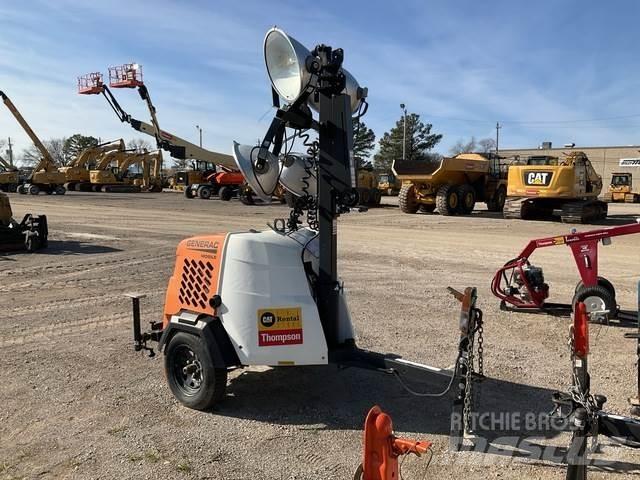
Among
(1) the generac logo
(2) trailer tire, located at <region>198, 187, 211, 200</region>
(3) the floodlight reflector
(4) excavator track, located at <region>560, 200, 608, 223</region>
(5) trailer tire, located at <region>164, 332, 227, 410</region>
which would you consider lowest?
(5) trailer tire, located at <region>164, 332, 227, 410</region>

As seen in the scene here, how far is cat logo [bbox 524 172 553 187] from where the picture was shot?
20.7 meters

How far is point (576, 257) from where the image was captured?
6965mm

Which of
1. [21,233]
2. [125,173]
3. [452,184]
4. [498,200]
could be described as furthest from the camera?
[125,173]

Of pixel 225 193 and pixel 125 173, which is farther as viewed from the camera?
pixel 125 173

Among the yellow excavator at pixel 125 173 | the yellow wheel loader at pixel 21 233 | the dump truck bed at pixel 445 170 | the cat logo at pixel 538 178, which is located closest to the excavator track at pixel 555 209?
the cat logo at pixel 538 178

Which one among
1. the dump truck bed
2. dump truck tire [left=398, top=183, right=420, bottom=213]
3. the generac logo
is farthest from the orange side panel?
dump truck tire [left=398, top=183, right=420, bottom=213]

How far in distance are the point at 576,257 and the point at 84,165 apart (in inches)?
1839

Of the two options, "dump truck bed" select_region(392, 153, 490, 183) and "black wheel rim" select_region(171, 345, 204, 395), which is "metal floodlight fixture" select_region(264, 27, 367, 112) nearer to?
"black wheel rim" select_region(171, 345, 204, 395)

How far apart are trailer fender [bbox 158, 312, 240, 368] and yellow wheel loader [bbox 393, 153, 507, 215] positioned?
2078 centimetres

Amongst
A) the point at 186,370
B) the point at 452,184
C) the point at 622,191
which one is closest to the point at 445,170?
the point at 452,184

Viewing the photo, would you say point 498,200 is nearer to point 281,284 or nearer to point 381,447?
point 281,284

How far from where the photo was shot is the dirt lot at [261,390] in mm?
3625

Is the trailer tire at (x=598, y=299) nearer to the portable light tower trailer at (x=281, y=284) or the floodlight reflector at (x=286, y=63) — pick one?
the portable light tower trailer at (x=281, y=284)

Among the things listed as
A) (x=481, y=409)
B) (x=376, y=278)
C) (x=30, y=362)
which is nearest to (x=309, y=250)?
(x=481, y=409)
